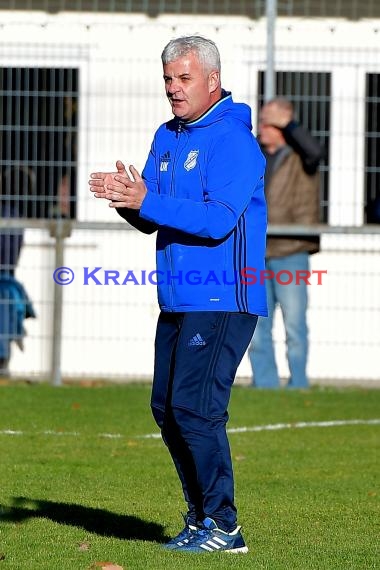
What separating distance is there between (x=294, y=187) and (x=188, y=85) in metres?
7.21

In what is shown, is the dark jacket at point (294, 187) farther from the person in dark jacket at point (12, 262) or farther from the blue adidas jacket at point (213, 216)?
the blue adidas jacket at point (213, 216)

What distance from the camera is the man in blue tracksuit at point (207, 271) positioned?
564 centimetres

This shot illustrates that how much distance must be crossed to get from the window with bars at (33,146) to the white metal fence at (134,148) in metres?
0.01

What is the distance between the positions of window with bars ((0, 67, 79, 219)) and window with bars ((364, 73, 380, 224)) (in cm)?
274

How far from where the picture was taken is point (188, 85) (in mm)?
5672

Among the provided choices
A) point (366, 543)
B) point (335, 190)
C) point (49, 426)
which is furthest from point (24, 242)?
point (366, 543)

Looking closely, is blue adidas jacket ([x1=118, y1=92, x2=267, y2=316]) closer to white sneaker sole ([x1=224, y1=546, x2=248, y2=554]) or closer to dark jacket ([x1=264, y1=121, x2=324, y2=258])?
white sneaker sole ([x1=224, y1=546, x2=248, y2=554])

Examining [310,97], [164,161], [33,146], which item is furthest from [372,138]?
[164,161]

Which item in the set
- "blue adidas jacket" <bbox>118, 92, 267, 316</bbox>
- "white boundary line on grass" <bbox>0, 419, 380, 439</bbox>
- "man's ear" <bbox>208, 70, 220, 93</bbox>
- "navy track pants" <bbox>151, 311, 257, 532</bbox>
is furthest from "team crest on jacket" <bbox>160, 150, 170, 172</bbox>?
"white boundary line on grass" <bbox>0, 419, 380, 439</bbox>

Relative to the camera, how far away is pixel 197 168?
223 inches

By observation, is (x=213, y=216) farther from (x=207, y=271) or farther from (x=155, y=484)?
(x=155, y=484)

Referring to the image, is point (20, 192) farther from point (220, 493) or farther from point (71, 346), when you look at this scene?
point (220, 493)

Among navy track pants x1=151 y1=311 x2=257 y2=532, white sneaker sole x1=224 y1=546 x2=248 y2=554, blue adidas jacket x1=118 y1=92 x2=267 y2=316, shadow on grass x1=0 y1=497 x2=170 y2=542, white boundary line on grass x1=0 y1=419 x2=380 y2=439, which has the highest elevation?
blue adidas jacket x1=118 y1=92 x2=267 y2=316

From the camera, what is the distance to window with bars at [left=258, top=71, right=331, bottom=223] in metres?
13.9
